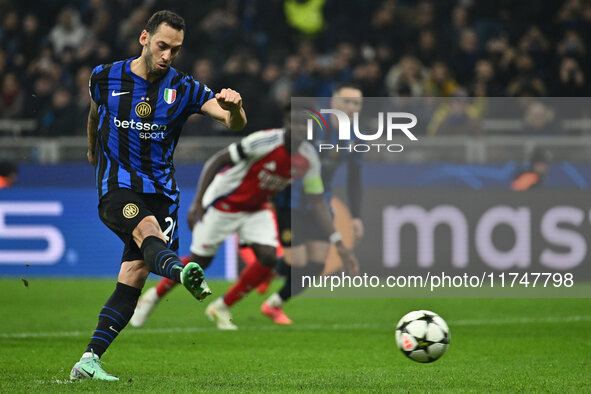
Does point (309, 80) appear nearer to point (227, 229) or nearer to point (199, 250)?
point (227, 229)

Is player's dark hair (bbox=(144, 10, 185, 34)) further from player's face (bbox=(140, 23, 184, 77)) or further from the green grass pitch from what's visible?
the green grass pitch

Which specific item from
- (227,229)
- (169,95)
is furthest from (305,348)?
(169,95)

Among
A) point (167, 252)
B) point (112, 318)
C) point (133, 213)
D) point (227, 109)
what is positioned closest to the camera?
point (167, 252)

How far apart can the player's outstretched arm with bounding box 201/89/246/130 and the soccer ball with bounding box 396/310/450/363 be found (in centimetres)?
156

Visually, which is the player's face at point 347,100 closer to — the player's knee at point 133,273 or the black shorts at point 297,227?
the black shorts at point 297,227

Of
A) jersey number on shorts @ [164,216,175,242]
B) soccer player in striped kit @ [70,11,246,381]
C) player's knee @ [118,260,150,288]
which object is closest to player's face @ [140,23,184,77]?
soccer player in striped kit @ [70,11,246,381]

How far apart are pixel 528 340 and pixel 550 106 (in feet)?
19.3

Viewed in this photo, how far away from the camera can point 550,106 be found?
13469 mm

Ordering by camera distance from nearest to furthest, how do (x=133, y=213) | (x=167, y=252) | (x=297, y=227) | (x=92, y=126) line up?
(x=167, y=252) < (x=133, y=213) < (x=92, y=126) < (x=297, y=227)

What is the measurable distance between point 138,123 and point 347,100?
454 centimetres

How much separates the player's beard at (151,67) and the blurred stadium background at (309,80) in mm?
6057

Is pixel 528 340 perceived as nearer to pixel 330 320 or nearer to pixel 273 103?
pixel 330 320

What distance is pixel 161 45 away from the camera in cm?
564

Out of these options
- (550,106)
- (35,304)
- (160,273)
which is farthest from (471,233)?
(160,273)
